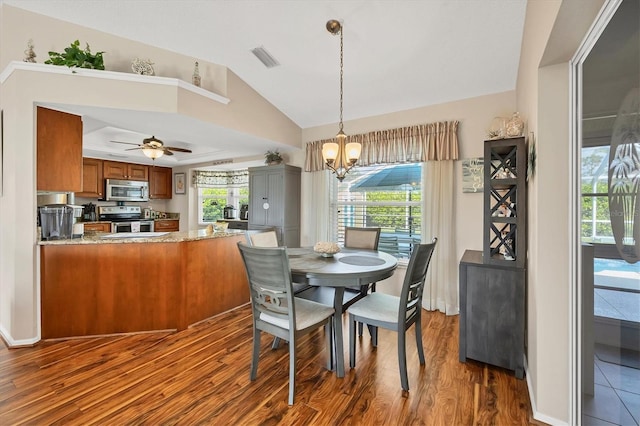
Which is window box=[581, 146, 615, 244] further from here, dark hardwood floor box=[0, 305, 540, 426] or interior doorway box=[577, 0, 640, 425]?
dark hardwood floor box=[0, 305, 540, 426]

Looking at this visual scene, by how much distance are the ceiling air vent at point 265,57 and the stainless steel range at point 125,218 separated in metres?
4.48

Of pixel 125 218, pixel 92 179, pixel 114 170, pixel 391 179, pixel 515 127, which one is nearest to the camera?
pixel 515 127

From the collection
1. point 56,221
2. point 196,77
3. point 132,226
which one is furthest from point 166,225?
point 196,77

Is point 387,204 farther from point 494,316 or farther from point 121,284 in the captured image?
point 121,284

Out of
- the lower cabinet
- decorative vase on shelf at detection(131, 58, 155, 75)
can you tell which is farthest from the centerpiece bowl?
decorative vase on shelf at detection(131, 58, 155, 75)

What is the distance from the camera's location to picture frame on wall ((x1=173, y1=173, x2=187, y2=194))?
6.39 meters

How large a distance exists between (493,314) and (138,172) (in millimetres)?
6623

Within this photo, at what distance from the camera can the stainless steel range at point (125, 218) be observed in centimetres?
549

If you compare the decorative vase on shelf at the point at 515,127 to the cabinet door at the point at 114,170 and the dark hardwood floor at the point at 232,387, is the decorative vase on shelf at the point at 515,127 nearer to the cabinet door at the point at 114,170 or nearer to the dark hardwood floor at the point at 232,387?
the dark hardwood floor at the point at 232,387

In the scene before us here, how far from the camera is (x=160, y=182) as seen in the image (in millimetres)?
6336

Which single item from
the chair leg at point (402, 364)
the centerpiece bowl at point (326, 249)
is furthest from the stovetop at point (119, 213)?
the chair leg at point (402, 364)

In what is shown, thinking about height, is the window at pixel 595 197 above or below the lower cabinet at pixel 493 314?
above

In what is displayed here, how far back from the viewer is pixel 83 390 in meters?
1.89

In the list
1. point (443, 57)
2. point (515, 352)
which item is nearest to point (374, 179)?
point (443, 57)
